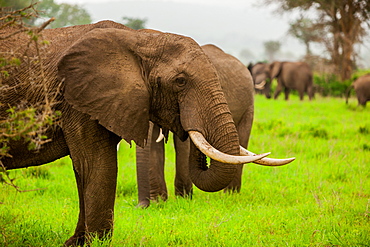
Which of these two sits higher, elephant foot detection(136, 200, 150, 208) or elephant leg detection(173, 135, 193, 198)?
elephant leg detection(173, 135, 193, 198)

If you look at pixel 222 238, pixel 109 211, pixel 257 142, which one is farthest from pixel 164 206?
pixel 257 142

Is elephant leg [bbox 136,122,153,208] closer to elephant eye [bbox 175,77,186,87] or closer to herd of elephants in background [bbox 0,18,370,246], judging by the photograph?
herd of elephants in background [bbox 0,18,370,246]

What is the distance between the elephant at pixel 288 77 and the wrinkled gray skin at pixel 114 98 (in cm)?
1607

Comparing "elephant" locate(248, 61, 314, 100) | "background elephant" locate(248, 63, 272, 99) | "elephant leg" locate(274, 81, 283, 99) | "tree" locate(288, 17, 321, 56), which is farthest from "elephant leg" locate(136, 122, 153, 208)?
"background elephant" locate(248, 63, 272, 99)

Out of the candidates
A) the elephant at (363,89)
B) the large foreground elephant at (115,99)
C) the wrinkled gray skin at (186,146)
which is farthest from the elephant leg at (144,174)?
the elephant at (363,89)

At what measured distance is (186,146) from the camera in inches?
234

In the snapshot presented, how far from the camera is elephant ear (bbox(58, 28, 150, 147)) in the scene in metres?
3.54

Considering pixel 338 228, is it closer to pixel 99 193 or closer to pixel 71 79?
pixel 99 193

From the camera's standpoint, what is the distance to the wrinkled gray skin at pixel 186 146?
583cm

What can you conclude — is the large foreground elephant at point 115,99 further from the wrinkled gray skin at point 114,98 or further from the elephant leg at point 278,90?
the elephant leg at point 278,90

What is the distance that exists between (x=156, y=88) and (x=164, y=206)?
2300mm

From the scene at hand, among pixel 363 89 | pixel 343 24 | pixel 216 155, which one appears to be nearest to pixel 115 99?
pixel 216 155

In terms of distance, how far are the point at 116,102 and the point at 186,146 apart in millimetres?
2455

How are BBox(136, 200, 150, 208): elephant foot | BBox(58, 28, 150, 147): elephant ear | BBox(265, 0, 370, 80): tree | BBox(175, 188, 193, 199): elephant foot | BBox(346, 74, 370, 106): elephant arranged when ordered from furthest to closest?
1. BBox(265, 0, 370, 80): tree
2. BBox(346, 74, 370, 106): elephant
3. BBox(175, 188, 193, 199): elephant foot
4. BBox(136, 200, 150, 208): elephant foot
5. BBox(58, 28, 150, 147): elephant ear
